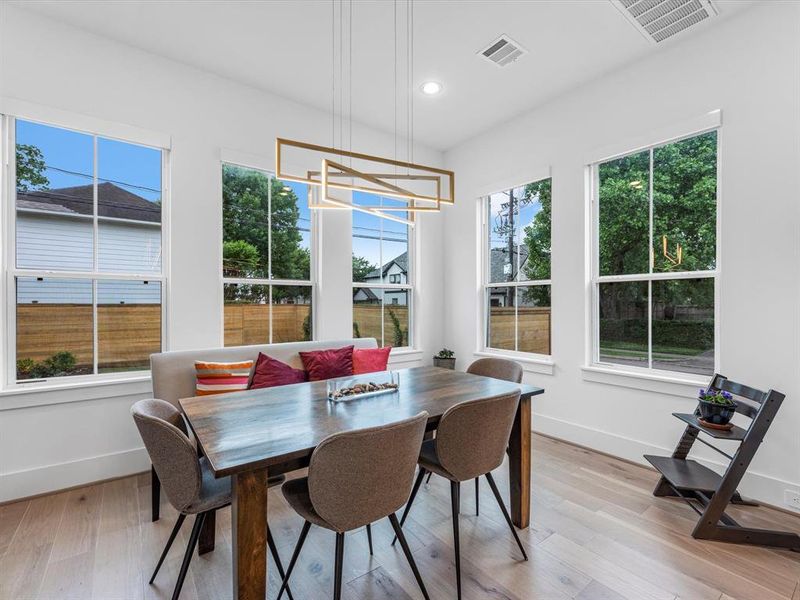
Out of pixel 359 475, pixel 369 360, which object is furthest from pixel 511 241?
pixel 359 475

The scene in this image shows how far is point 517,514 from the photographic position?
87.2 inches

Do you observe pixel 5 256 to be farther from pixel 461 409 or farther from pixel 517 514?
pixel 517 514

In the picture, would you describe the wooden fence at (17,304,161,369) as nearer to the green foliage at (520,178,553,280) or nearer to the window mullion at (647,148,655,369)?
the green foliage at (520,178,553,280)

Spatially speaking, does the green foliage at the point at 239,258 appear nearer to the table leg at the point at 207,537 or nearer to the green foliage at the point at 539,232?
the table leg at the point at 207,537

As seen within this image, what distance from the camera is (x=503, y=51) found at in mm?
2975

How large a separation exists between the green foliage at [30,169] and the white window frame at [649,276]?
431 centimetres

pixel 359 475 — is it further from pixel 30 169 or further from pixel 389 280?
pixel 389 280

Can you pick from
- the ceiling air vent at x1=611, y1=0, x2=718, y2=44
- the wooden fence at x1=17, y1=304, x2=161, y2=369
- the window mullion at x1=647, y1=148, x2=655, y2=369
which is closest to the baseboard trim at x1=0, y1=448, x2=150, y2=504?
the wooden fence at x1=17, y1=304, x2=161, y2=369

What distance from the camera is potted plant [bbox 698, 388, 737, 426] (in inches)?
88.3

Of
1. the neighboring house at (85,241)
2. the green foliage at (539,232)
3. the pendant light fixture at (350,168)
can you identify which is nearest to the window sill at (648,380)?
the green foliage at (539,232)

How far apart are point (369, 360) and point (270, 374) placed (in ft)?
2.93

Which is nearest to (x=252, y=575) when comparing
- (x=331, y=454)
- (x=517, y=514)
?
(x=331, y=454)

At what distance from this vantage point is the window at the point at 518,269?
390cm

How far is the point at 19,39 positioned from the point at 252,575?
3.59 m
